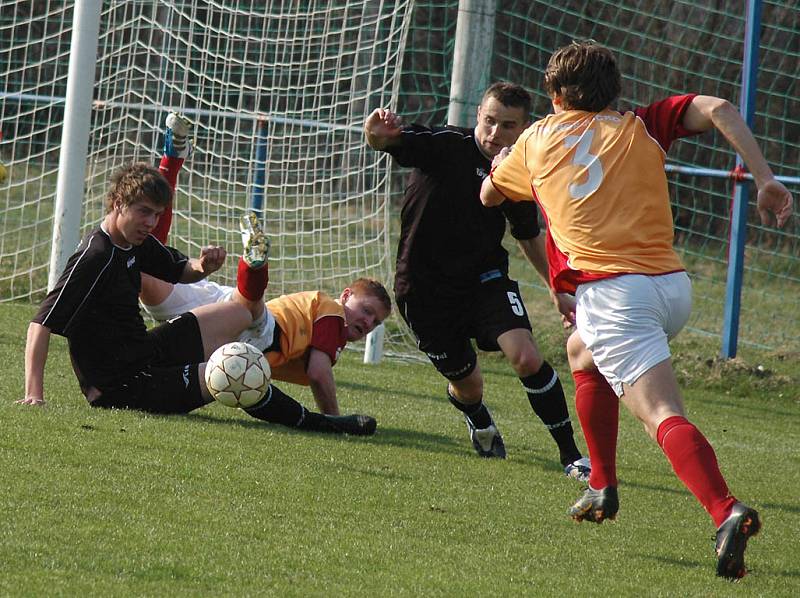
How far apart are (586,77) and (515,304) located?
176 centimetres

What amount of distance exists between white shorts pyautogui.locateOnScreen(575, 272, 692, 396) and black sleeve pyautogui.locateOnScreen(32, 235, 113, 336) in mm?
2522

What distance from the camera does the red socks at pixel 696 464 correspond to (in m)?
3.51

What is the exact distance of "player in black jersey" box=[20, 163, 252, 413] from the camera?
5.41 m

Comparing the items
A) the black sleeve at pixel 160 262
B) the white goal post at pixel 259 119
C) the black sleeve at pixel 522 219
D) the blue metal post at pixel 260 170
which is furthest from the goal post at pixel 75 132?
the black sleeve at pixel 522 219

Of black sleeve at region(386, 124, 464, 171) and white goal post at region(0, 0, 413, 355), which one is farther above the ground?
white goal post at region(0, 0, 413, 355)

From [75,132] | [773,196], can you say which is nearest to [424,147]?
[773,196]

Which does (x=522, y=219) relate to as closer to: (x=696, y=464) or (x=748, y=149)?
(x=748, y=149)

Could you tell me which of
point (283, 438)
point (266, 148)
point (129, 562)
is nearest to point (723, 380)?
point (266, 148)

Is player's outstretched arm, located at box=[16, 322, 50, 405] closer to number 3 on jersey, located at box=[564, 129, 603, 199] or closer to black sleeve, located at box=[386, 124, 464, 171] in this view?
black sleeve, located at box=[386, 124, 464, 171]

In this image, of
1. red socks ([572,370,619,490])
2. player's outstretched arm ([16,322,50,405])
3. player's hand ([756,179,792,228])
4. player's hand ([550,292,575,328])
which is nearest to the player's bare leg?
red socks ([572,370,619,490])

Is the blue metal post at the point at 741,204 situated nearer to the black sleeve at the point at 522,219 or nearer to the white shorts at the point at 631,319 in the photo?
the black sleeve at the point at 522,219

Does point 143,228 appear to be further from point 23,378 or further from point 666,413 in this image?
point 666,413

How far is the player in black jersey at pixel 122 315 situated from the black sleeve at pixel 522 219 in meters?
1.53

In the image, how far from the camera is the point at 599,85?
3.84 meters
